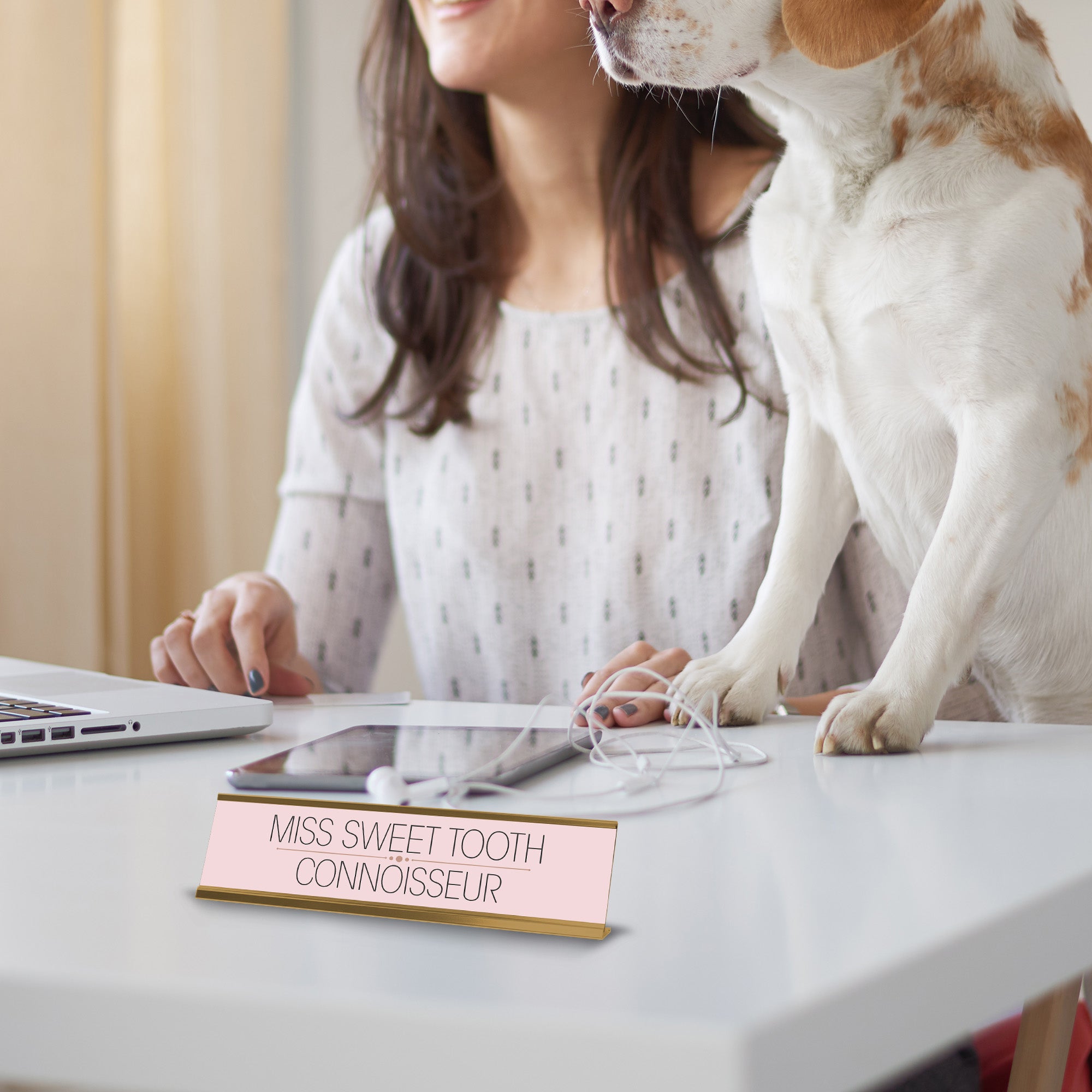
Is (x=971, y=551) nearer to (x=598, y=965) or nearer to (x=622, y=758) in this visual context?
(x=622, y=758)

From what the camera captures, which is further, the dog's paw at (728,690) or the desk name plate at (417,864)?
the dog's paw at (728,690)

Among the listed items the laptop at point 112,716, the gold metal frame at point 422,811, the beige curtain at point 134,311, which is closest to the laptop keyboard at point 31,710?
the laptop at point 112,716

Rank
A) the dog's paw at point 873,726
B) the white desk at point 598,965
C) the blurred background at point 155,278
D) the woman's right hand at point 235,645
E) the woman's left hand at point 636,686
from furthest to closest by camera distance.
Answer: the blurred background at point 155,278, the woman's right hand at point 235,645, the woman's left hand at point 636,686, the dog's paw at point 873,726, the white desk at point 598,965

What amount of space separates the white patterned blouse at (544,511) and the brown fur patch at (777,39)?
0.51 metres

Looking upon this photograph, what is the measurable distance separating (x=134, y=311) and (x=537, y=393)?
44.4 inches

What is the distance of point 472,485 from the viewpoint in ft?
4.01

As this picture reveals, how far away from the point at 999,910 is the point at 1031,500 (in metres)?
0.33

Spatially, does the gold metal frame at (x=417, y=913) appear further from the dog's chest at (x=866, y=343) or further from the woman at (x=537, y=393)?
the woman at (x=537, y=393)

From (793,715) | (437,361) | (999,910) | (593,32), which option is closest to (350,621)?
(437,361)

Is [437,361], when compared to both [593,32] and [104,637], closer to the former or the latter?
[593,32]

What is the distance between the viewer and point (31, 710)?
0.59 metres

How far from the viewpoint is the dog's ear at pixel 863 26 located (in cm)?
56

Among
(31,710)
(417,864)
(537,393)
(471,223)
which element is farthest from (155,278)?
(417,864)

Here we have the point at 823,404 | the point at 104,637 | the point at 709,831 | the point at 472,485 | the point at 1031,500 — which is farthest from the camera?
the point at 104,637
